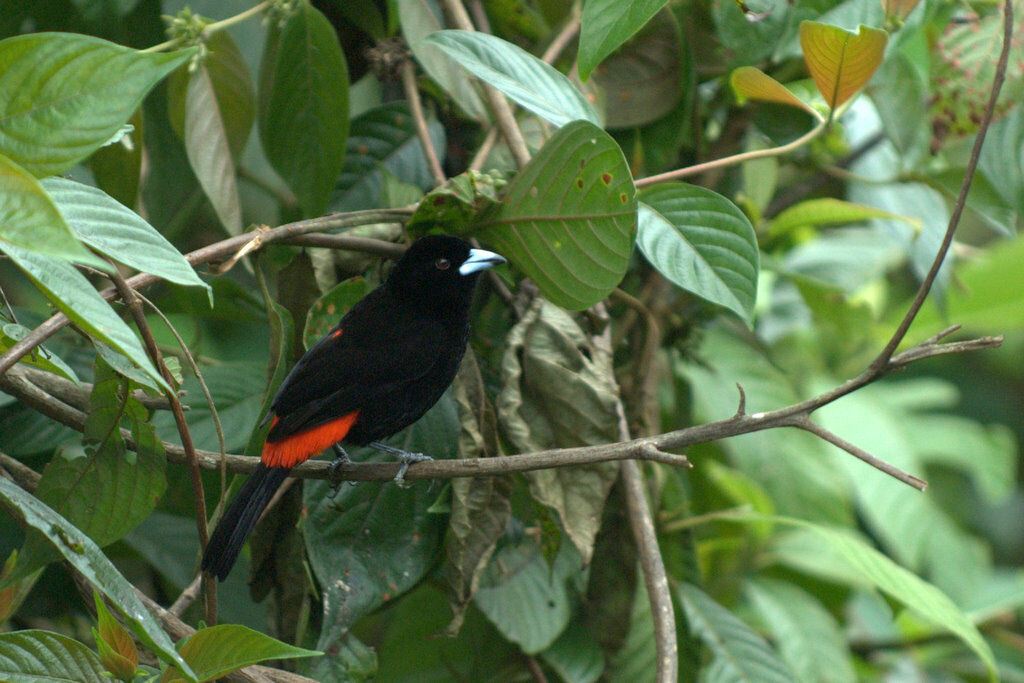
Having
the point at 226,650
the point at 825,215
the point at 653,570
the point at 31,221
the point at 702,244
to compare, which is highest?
the point at 31,221

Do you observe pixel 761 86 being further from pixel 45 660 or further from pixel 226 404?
pixel 45 660

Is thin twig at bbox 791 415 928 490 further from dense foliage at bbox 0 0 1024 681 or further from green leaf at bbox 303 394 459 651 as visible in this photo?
green leaf at bbox 303 394 459 651

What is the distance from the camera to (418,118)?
2072 mm

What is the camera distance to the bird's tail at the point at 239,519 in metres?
1.60

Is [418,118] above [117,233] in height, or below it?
below

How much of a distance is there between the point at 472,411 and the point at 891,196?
159 centimetres

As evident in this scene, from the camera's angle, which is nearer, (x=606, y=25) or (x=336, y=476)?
(x=606, y=25)

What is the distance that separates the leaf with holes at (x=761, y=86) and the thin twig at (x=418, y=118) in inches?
26.4

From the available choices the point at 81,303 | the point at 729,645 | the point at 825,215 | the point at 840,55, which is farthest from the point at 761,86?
the point at 81,303

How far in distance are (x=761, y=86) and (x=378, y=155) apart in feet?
3.09

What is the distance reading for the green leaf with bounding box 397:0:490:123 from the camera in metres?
1.95

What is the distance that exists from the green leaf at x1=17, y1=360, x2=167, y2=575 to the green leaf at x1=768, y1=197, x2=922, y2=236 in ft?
5.55

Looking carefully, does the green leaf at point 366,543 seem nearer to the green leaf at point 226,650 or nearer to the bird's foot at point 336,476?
the bird's foot at point 336,476

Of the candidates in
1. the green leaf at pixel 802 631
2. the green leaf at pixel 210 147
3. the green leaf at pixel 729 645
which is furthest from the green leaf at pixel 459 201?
the green leaf at pixel 802 631
